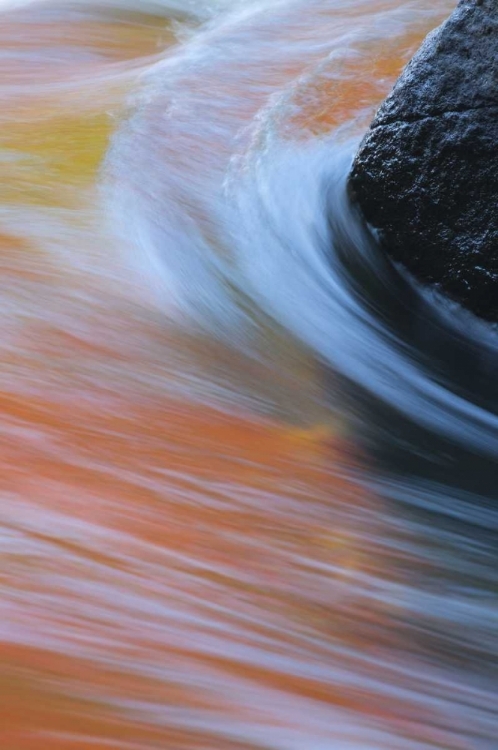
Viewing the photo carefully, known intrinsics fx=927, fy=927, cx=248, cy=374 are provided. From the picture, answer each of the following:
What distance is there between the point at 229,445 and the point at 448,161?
152 cm

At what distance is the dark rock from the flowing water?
128mm

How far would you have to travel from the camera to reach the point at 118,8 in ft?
20.1

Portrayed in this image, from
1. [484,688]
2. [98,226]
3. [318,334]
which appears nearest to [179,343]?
[318,334]

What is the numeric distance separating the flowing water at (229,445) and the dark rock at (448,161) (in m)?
0.13

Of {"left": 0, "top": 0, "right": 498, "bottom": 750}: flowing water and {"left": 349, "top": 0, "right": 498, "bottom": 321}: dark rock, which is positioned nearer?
{"left": 0, "top": 0, "right": 498, "bottom": 750}: flowing water

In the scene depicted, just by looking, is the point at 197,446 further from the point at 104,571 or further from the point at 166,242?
the point at 166,242

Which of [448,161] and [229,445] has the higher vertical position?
[448,161]

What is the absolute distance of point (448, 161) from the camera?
3.27m

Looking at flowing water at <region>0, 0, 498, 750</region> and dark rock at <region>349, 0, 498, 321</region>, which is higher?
dark rock at <region>349, 0, 498, 321</region>

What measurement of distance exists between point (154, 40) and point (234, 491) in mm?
4310

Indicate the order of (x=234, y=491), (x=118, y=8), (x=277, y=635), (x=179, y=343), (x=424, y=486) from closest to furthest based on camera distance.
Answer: (x=277, y=635) → (x=234, y=491) → (x=424, y=486) → (x=179, y=343) → (x=118, y=8)

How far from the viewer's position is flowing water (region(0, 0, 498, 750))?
1633mm

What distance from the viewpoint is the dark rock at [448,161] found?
10.4 ft

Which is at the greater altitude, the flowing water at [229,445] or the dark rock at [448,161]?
the dark rock at [448,161]
